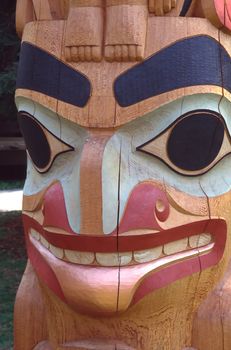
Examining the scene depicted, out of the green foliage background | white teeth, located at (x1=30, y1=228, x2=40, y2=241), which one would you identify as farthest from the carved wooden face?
the green foliage background

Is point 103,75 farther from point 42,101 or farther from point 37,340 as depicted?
point 37,340

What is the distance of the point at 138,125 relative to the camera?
224cm

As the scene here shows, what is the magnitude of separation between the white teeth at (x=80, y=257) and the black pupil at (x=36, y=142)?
37 centimetres

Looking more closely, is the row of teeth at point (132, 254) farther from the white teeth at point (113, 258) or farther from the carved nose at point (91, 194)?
the carved nose at point (91, 194)

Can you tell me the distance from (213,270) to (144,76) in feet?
2.47

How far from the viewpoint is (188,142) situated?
224 centimetres

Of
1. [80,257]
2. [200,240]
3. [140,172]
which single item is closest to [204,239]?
[200,240]

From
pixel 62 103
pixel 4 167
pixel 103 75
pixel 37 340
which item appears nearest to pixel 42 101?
pixel 62 103

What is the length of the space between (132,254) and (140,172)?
286 millimetres

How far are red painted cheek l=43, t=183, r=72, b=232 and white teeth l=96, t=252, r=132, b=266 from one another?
0.48ft

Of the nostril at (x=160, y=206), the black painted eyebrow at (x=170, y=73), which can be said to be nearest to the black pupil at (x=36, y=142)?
the black painted eyebrow at (x=170, y=73)

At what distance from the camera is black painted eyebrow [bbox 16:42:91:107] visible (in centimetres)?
226

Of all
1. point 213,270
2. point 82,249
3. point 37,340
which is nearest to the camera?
point 82,249

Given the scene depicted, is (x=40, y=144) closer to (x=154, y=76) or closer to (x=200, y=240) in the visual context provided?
(x=154, y=76)
